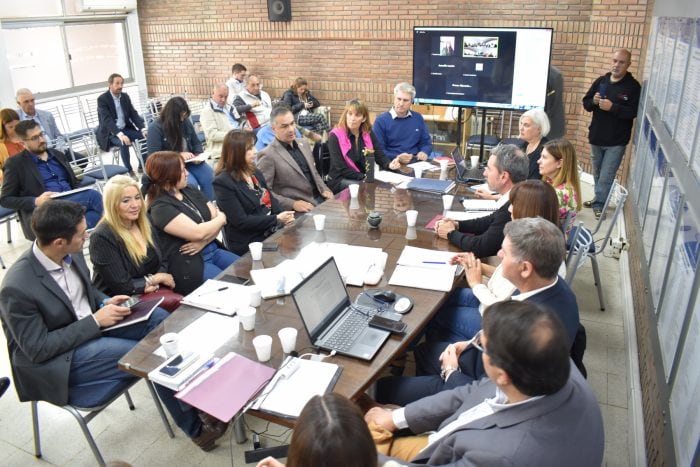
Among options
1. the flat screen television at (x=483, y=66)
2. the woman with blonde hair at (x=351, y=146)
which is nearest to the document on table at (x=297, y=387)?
the woman with blonde hair at (x=351, y=146)

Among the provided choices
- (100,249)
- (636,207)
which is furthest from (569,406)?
(636,207)

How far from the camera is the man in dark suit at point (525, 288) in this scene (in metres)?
2.28

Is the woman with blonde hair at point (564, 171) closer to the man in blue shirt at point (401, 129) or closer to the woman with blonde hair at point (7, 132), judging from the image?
the man in blue shirt at point (401, 129)

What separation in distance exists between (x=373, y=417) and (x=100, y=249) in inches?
72.7

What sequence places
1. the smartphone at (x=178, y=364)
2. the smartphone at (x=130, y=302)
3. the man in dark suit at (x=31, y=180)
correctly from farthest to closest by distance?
the man in dark suit at (x=31, y=180), the smartphone at (x=130, y=302), the smartphone at (x=178, y=364)

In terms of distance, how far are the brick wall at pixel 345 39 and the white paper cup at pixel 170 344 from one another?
6.28 meters

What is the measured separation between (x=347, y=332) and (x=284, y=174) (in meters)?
2.45

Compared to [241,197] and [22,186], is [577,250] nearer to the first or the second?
[241,197]

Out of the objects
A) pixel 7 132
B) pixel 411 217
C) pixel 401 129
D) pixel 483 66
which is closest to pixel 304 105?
pixel 483 66

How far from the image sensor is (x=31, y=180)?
191 inches

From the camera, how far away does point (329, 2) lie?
8.98 metres

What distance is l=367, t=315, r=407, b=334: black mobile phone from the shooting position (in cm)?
251

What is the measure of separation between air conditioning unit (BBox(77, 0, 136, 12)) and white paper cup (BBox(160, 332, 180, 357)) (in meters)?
8.79

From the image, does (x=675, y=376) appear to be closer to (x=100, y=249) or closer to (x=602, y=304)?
(x=602, y=304)
